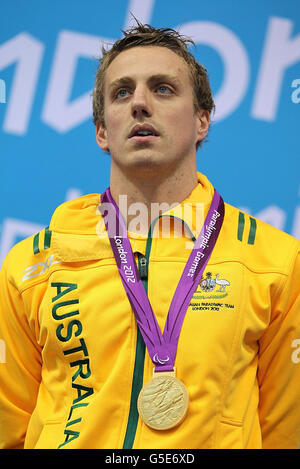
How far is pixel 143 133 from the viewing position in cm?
217

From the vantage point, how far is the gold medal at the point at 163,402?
1877mm

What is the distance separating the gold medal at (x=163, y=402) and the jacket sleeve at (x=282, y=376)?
0.37 m

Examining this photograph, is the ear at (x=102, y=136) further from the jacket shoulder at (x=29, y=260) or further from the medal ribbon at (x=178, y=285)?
the jacket shoulder at (x=29, y=260)

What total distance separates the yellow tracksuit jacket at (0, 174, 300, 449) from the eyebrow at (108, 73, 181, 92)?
41 centimetres

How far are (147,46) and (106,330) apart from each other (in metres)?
1.07

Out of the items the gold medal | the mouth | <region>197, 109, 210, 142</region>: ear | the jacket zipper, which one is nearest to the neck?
the mouth

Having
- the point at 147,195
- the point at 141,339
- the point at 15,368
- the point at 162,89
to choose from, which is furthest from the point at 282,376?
the point at 162,89

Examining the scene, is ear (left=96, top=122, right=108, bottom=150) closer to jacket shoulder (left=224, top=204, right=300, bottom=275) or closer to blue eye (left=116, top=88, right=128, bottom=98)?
blue eye (left=116, top=88, right=128, bottom=98)

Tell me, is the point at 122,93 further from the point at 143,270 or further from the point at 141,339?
the point at 141,339

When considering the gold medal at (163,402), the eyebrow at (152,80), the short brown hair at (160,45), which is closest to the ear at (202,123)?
the short brown hair at (160,45)

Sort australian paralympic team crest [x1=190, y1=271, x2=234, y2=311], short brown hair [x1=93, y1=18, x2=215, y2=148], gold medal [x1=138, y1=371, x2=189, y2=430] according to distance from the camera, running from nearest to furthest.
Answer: gold medal [x1=138, y1=371, x2=189, y2=430], australian paralympic team crest [x1=190, y1=271, x2=234, y2=311], short brown hair [x1=93, y1=18, x2=215, y2=148]

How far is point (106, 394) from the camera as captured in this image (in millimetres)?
1941

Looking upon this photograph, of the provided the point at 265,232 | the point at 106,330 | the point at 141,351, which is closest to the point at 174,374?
the point at 141,351

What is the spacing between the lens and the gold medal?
6.16 feet
